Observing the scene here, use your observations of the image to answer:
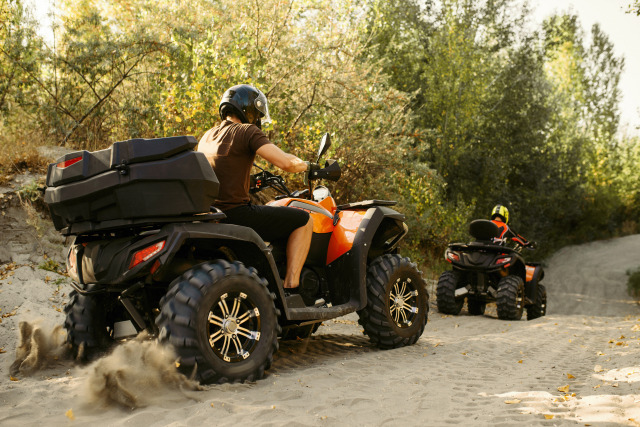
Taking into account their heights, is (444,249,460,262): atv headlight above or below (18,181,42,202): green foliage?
below

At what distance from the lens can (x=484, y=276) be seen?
35.9 ft

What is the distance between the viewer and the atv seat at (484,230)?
11.0 meters

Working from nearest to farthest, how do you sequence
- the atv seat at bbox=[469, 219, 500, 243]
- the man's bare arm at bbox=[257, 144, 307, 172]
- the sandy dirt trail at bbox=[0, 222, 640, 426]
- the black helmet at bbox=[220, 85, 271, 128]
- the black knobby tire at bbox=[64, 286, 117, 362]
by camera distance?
the sandy dirt trail at bbox=[0, 222, 640, 426], the man's bare arm at bbox=[257, 144, 307, 172], the black knobby tire at bbox=[64, 286, 117, 362], the black helmet at bbox=[220, 85, 271, 128], the atv seat at bbox=[469, 219, 500, 243]

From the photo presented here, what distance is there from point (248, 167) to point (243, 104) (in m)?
0.54

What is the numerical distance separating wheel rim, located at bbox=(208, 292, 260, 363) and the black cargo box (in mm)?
672

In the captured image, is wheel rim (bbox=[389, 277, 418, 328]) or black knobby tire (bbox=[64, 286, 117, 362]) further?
wheel rim (bbox=[389, 277, 418, 328])

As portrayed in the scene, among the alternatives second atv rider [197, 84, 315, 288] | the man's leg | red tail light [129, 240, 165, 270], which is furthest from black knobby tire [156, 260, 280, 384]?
the man's leg

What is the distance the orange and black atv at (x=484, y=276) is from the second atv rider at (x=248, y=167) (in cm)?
635

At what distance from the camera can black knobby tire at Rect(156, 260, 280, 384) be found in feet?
12.1

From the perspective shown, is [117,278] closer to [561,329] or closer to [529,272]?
[561,329]

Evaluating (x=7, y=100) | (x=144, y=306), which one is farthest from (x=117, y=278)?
(x=7, y=100)

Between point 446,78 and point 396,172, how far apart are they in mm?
10707

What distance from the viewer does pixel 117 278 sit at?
12.6 feet

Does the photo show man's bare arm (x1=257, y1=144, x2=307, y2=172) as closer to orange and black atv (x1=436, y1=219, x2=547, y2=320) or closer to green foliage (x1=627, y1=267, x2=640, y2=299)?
orange and black atv (x1=436, y1=219, x2=547, y2=320)
